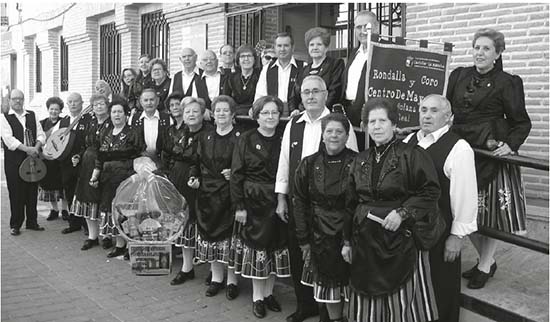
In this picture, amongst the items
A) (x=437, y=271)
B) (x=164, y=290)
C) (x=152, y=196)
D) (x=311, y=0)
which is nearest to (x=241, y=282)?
(x=164, y=290)

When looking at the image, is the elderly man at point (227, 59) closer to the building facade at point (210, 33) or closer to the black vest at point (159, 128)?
the black vest at point (159, 128)

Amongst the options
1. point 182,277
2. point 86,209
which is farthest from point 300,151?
point 86,209

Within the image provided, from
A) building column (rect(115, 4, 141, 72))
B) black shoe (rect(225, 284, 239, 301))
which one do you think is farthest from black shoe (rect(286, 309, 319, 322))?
building column (rect(115, 4, 141, 72))

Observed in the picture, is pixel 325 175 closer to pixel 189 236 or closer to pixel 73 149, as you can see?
pixel 189 236

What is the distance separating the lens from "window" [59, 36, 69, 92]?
15492 millimetres

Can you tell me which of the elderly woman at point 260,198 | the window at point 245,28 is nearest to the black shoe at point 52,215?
the window at point 245,28

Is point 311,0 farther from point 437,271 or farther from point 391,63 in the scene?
point 437,271

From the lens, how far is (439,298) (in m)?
3.47

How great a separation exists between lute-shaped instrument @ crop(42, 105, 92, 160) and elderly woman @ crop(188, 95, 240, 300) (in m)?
2.98

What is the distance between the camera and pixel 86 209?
7043mm

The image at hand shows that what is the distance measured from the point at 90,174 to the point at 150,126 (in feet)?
3.64

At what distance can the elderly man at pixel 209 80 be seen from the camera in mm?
6254

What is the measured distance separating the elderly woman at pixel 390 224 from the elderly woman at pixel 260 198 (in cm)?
119

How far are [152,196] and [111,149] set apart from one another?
76.7 inches
